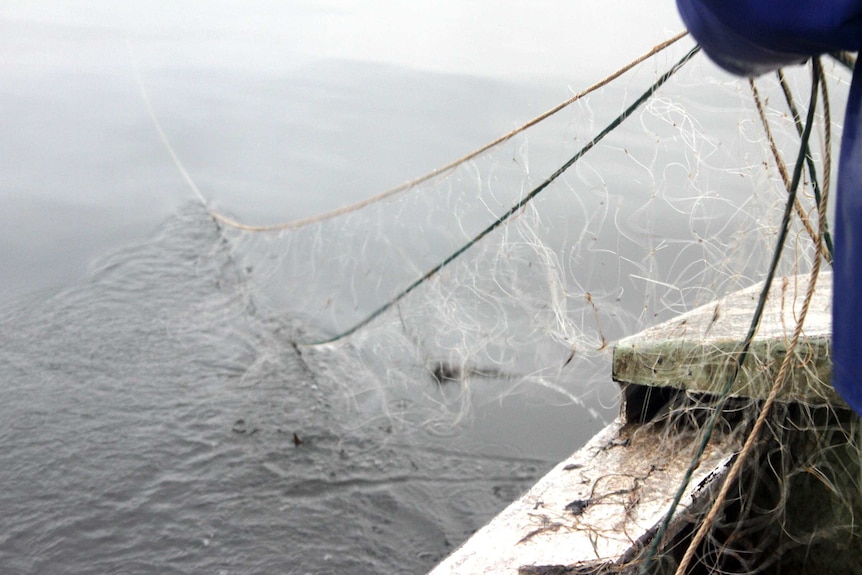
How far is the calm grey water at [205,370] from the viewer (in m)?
3.12

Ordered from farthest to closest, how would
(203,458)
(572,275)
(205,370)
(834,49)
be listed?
(205,370)
(203,458)
(572,275)
(834,49)

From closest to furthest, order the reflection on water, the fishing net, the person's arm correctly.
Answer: the person's arm < the fishing net < the reflection on water

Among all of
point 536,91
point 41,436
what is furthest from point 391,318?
point 536,91

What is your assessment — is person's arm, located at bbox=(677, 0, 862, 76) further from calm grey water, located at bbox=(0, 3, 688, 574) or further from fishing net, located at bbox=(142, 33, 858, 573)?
calm grey water, located at bbox=(0, 3, 688, 574)

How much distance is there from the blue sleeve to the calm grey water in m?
2.27

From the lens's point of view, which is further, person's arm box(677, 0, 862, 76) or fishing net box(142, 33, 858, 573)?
fishing net box(142, 33, 858, 573)

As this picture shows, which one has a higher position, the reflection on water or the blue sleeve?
the blue sleeve

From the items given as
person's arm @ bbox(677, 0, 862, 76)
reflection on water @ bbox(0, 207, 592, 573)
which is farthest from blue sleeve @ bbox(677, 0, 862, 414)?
reflection on water @ bbox(0, 207, 592, 573)

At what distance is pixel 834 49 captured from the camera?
968 mm

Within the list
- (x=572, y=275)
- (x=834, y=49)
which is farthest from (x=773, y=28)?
(x=572, y=275)

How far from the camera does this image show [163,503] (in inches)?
127

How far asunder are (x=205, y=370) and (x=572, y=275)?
209 cm

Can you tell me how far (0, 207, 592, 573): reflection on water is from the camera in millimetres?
3037

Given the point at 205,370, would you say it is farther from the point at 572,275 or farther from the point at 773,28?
the point at 773,28
